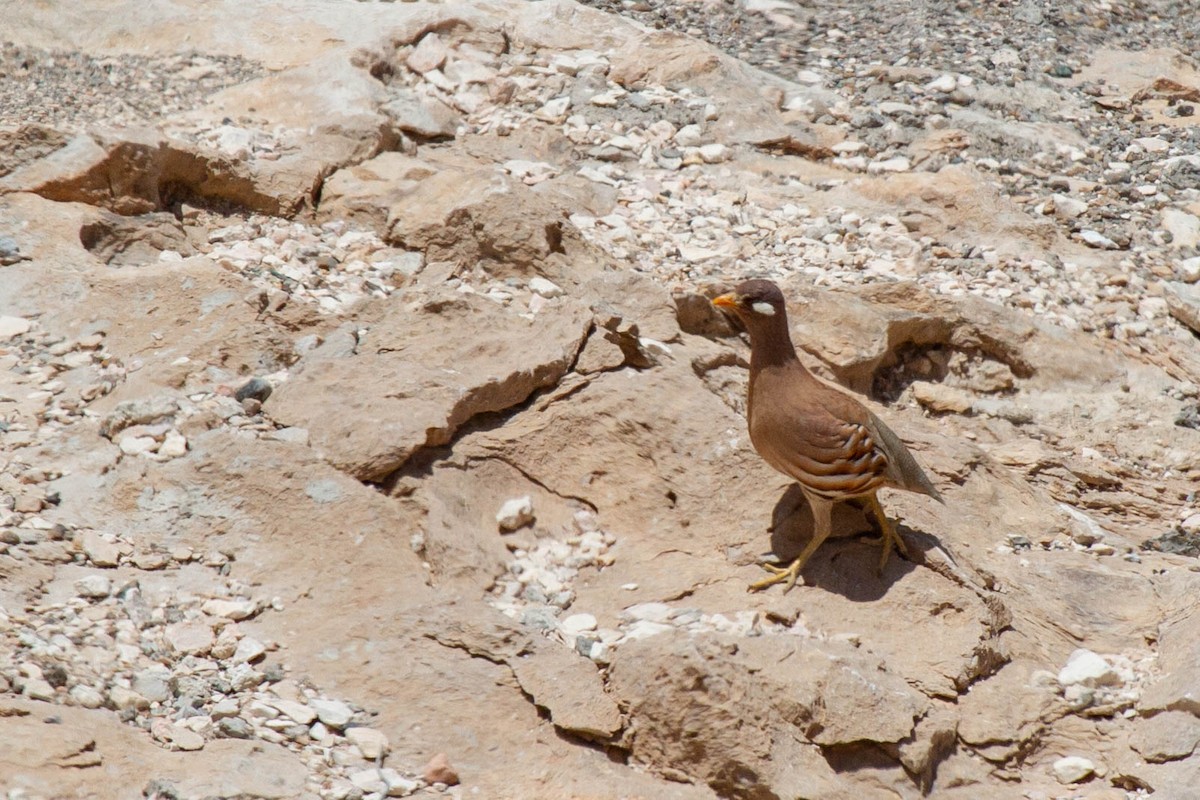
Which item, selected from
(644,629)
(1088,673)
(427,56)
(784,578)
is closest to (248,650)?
(644,629)

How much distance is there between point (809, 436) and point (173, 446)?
2508mm

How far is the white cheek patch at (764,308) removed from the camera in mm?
5180

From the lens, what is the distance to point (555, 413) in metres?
5.55

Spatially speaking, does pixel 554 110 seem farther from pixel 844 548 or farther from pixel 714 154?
pixel 844 548

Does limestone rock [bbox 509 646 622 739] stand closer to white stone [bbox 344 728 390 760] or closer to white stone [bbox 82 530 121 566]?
white stone [bbox 344 728 390 760]

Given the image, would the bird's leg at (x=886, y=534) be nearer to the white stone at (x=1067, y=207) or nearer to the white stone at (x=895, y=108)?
the white stone at (x=1067, y=207)

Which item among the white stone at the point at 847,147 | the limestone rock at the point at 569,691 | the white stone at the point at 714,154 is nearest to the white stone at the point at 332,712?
the limestone rock at the point at 569,691

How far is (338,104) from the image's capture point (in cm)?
753

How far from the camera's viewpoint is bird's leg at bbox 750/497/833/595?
5.07m

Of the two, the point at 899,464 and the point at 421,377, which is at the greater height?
the point at 421,377

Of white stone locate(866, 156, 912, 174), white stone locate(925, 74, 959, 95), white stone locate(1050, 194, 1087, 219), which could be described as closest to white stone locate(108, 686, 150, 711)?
white stone locate(866, 156, 912, 174)

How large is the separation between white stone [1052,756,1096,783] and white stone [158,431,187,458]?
139 inches

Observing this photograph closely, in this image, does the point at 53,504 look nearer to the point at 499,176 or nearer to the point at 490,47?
the point at 499,176

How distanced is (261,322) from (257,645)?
1.78m
